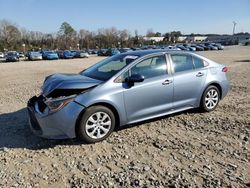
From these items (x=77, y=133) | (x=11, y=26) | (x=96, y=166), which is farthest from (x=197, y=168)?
(x=11, y=26)

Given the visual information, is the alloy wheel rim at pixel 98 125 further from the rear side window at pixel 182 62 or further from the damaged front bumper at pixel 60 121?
the rear side window at pixel 182 62

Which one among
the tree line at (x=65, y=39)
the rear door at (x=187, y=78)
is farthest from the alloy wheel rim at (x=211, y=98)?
the tree line at (x=65, y=39)

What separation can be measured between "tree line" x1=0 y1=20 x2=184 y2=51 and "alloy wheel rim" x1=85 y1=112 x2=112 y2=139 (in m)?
79.2

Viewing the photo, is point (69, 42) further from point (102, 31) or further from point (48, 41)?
point (102, 31)

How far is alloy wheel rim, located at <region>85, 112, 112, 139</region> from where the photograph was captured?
179 inches

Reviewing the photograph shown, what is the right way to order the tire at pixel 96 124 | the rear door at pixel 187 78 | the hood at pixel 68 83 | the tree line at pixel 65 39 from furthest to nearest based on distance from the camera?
the tree line at pixel 65 39 < the rear door at pixel 187 78 < the hood at pixel 68 83 < the tire at pixel 96 124

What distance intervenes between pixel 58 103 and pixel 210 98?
140 inches

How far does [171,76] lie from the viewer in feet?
17.6

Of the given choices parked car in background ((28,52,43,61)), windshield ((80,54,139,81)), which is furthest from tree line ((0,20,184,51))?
windshield ((80,54,139,81))

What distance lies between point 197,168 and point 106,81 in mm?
2103

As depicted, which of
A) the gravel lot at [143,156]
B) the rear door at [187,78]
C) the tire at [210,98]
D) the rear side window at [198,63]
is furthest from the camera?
the tire at [210,98]

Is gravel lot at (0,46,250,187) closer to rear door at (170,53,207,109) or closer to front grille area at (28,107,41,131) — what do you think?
front grille area at (28,107,41,131)

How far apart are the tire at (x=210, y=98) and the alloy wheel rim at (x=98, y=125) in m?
2.45

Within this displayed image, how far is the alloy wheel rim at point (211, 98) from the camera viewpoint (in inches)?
240
